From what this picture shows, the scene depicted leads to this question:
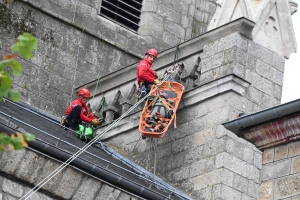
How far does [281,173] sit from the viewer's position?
510 inches

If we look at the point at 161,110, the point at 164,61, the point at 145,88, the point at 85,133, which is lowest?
the point at 85,133

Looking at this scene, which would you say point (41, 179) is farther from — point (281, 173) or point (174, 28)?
point (174, 28)

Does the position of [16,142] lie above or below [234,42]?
below

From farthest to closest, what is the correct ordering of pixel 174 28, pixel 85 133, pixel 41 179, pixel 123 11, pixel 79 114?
pixel 174 28, pixel 123 11, pixel 79 114, pixel 85 133, pixel 41 179

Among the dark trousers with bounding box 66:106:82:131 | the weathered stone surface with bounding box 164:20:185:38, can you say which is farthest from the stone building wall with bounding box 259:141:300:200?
the weathered stone surface with bounding box 164:20:185:38

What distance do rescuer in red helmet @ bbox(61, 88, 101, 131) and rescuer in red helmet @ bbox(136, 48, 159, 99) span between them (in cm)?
91

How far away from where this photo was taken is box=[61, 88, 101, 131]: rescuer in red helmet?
1855 centimetres

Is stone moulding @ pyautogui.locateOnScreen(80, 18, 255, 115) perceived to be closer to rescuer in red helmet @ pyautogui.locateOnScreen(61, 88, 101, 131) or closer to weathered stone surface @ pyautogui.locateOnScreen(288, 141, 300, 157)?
rescuer in red helmet @ pyautogui.locateOnScreen(61, 88, 101, 131)

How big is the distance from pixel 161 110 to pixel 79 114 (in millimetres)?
1381

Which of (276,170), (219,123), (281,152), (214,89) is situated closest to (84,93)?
(214,89)

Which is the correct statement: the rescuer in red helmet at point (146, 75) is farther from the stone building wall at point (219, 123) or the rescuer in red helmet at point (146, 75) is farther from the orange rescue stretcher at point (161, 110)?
the stone building wall at point (219, 123)

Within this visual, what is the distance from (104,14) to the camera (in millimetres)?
22453

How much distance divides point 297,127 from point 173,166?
517 cm

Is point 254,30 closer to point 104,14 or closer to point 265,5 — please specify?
point 265,5
